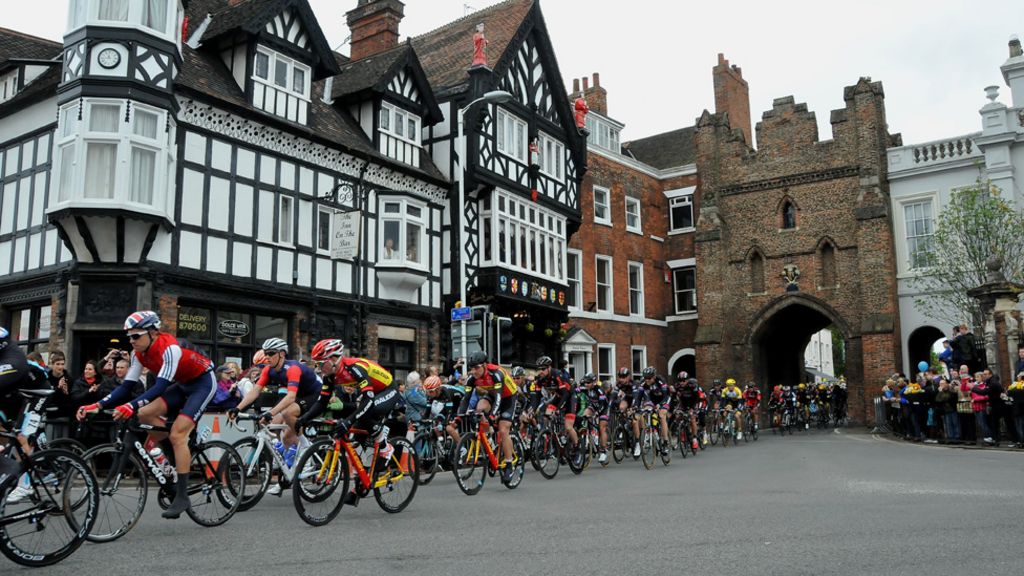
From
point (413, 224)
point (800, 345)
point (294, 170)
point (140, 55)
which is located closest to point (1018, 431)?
point (413, 224)

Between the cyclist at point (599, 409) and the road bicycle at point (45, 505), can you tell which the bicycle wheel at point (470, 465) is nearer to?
the cyclist at point (599, 409)

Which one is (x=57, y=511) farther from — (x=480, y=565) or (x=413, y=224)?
(x=413, y=224)

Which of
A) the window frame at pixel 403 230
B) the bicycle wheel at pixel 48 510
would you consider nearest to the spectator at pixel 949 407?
the window frame at pixel 403 230

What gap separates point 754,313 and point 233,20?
85.2 ft

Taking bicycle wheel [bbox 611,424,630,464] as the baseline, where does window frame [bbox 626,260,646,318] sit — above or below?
above

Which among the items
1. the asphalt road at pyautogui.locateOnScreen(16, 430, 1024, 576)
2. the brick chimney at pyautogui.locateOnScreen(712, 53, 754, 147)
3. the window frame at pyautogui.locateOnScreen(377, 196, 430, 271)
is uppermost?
the brick chimney at pyautogui.locateOnScreen(712, 53, 754, 147)

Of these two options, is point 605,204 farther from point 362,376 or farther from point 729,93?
point 362,376

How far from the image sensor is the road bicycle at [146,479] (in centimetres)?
713

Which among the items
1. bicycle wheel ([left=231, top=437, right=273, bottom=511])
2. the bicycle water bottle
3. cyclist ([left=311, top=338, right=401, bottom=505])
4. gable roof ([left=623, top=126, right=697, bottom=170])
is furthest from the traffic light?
gable roof ([left=623, top=126, right=697, bottom=170])

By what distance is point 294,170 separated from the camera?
2059 centimetres

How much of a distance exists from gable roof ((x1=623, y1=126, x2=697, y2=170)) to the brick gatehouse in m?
2.32

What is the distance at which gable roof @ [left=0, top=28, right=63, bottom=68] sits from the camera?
2097 cm

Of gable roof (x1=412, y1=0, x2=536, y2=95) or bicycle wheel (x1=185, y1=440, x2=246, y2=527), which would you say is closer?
bicycle wheel (x1=185, y1=440, x2=246, y2=527)

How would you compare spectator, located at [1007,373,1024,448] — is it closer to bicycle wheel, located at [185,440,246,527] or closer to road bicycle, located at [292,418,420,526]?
road bicycle, located at [292,418,420,526]
